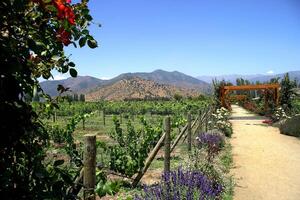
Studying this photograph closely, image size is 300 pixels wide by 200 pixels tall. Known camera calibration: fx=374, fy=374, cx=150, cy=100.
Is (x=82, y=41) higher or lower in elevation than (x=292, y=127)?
higher

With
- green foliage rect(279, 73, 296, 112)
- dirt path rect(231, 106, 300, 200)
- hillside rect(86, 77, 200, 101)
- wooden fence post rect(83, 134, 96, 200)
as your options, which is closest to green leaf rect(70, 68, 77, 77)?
Answer: wooden fence post rect(83, 134, 96, 200)

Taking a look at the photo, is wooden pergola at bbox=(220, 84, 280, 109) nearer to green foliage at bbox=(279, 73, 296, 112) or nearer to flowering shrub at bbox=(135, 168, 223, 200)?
green foliage at bbox=(279, 73, 296, 112)

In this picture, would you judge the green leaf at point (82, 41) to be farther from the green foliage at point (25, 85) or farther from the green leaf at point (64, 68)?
the green leaf at point (64, 68)

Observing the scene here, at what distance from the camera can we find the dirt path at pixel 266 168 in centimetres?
716

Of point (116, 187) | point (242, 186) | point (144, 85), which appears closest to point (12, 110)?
point (116, 187)

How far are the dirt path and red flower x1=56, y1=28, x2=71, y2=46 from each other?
573 centimetres

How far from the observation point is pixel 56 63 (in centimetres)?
183

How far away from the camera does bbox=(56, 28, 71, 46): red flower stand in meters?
1.67

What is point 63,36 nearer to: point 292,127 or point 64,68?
point 64,68

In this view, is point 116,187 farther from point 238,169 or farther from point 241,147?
point 241,147

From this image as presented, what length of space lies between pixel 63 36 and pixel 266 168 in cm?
884

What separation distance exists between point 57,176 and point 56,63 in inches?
21.6

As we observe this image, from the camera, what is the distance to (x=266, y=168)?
31.4ft

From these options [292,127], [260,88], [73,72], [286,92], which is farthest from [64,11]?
[286,92]
